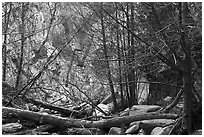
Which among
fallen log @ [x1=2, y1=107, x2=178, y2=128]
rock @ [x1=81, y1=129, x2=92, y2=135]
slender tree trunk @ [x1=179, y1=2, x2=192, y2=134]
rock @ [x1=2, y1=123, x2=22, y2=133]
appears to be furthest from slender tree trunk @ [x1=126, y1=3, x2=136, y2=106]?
rock @ [x1=2, y1=123, x2=22, y2=133]

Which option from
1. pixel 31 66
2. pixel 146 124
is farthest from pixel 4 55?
pixel 146 124

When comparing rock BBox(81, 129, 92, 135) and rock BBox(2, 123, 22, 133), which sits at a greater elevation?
rock BBox(2, 123, 22, 133)

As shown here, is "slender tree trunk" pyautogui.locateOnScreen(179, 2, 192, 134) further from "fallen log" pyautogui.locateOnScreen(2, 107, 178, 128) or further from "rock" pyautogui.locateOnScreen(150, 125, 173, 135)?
"fallen log" pyautogui.locateOnScreen(2, 107, 178, 128)

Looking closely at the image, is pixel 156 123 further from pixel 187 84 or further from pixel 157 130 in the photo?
pixel 187 84

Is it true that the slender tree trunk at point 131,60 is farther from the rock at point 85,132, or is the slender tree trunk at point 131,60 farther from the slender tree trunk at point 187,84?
the rock at point 85,132

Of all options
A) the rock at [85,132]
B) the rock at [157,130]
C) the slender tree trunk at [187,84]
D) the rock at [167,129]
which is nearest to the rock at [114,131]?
the rock at [85,132]

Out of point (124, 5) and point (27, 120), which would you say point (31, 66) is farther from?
point (124, 5)

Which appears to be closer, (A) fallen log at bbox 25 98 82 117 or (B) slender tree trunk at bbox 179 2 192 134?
(B) slender tree trunk at bbox 179 2 192 134

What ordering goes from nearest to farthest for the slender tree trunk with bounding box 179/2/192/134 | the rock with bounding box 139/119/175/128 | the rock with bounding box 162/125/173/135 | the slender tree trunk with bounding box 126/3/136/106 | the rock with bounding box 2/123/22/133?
the slender tree trunk with bounding box 179/2/192/134
the rock with bounding box 162/125/173/135
the rock with bounding box 139/119/175/128
the rock with bounding box 2/123/22/133
the slender tree trunk with bounding box 126/3/136/106

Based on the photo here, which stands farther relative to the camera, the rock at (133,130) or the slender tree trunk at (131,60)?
the slender tree trunk at (131,60)

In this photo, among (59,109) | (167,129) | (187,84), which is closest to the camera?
(187,84)

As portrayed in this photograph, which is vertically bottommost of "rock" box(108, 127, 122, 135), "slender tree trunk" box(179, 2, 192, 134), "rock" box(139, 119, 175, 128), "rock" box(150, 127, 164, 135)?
"rock" box(108, 127, 122, 135)

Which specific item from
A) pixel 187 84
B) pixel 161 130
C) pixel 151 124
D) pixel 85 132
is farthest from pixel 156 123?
pixel 85 132

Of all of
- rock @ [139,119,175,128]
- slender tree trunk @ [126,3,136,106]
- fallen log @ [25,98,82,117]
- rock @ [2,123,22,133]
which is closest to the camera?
rock @ [139,119,175,128]
